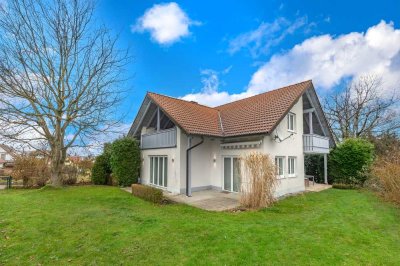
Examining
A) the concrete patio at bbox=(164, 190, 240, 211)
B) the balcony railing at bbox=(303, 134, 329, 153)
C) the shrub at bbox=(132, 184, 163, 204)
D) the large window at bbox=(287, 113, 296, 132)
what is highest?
the large window at bbox=(287, 113, 296, 132)

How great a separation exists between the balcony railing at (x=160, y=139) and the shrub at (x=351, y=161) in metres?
14.6

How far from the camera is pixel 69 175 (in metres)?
20.2

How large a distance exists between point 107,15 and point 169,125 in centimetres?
950

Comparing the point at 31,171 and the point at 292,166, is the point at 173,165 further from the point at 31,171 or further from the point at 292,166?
the point at 31,171

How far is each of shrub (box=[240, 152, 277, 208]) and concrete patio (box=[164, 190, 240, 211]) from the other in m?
0.89

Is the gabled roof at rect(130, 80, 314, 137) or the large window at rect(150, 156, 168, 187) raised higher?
the gabled roof at rect(130, 80, 314, 137)

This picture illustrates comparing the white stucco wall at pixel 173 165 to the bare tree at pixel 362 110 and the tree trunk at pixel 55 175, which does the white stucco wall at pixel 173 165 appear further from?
the bare tree at pixel 362 110

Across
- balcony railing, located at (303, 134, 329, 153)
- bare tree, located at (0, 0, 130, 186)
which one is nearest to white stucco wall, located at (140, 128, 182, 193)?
bare tree, located at (0, 0, 130, 186)

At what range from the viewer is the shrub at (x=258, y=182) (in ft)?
34.3

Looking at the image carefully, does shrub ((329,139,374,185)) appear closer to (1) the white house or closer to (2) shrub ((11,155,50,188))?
(1) the white house

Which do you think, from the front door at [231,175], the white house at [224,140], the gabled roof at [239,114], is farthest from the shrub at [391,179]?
the front door at [231,175]

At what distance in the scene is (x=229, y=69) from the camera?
65.5 ft

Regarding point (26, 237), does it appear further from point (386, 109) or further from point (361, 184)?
point (386, 109)

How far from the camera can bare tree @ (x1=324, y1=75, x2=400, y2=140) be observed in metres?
29.3
